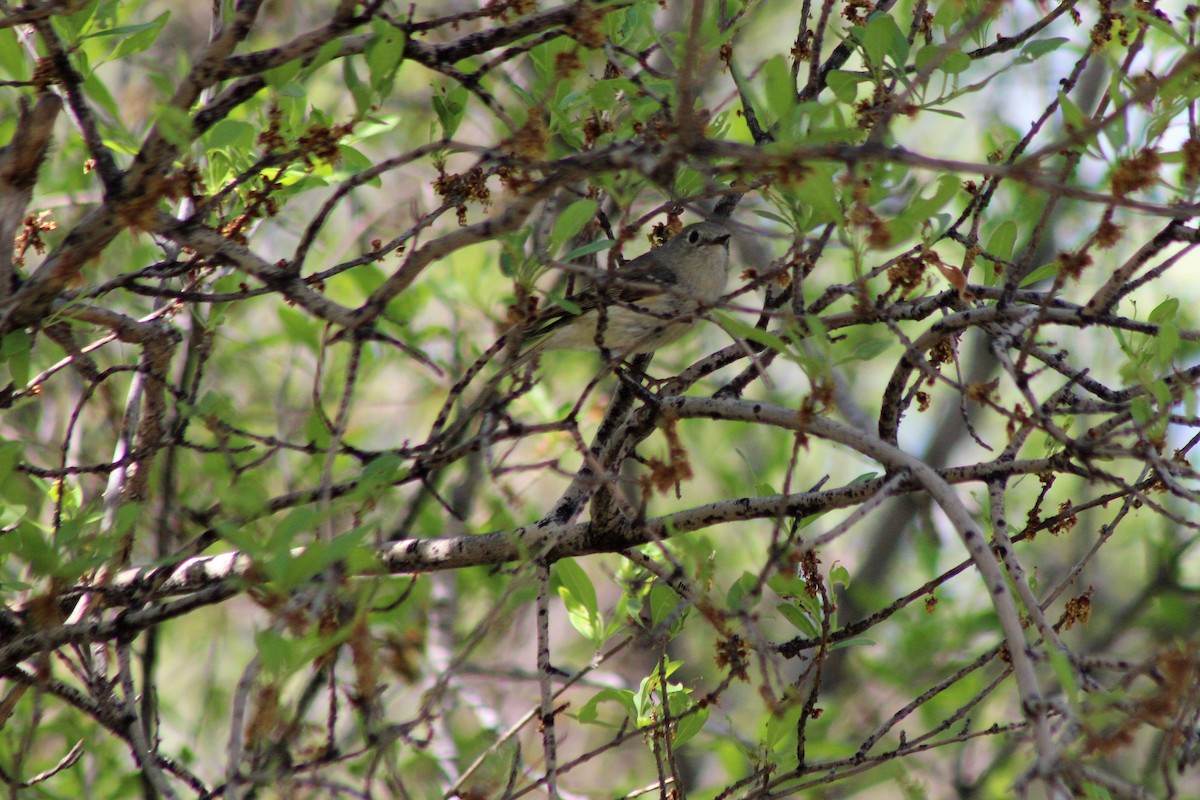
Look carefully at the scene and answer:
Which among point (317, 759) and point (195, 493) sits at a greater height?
point (195, 493)

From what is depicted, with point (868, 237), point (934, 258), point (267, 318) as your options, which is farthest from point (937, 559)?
point (267, 318)

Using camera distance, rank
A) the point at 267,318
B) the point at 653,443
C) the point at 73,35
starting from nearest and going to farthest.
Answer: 1. the point at 73,35
2. the point at 653,443
3. the point at 267,318

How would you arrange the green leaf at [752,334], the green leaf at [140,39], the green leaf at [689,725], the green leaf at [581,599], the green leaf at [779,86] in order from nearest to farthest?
the green leaf at [752,334] → the green leaf at [779,86] → the green leaf at [140,39] → the green leaf at [689,725] → the green leaf at [581,599]

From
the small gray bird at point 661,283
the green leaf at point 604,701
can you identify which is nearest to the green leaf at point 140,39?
the green leaf at point 604,701

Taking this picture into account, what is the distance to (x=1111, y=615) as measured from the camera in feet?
23.7

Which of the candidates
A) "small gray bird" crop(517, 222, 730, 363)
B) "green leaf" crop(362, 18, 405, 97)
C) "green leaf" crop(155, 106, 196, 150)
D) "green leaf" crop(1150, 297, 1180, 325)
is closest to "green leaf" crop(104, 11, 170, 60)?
"green leaf" crop(155, 106, 196, 150)

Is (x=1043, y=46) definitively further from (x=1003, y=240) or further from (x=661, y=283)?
(x=661, y=283)

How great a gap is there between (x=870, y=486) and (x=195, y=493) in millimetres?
3620

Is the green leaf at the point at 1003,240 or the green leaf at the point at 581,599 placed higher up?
the green leaf at the point at 1003,240

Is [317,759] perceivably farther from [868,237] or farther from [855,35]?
[855,35]

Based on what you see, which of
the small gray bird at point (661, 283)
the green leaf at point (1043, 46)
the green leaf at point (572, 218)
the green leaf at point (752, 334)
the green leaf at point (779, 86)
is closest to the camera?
the green leaf at point (752, 334)

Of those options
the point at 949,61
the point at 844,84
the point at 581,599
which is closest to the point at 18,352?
the point at 581,599

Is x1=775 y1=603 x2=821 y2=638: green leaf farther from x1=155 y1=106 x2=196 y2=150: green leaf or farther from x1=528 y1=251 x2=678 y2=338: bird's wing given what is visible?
x1=155 y1=106 x2=196 y2=150: green leaf

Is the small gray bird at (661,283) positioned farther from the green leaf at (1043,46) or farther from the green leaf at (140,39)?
the green leaf at (140,39)
